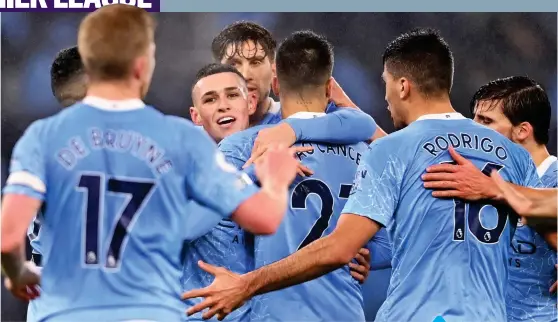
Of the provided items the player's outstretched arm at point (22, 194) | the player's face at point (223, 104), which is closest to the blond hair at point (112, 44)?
the player's outstretched arm at point (22, 194)

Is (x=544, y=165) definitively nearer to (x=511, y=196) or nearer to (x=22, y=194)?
(x=511, y=196)

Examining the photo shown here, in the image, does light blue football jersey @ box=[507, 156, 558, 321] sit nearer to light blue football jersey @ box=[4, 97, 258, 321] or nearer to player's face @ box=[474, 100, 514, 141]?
player's face @ box=[474, 100, 514, 141]

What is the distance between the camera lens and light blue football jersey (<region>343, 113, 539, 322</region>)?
14.0 ft

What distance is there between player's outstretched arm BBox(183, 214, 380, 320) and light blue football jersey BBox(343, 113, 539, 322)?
0.09 metres

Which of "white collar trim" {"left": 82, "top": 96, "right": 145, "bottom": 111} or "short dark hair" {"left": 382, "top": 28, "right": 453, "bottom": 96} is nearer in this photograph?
"white collar trim" {"left": 82, "top": 96, "right": 145, "bottom": 111}

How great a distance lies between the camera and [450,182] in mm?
4262

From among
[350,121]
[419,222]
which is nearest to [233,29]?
[350,121]

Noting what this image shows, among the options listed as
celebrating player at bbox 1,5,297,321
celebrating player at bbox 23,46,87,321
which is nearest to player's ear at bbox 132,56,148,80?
celebrating player at bbox 1,5,297,321

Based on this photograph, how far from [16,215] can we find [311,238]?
6.31ft

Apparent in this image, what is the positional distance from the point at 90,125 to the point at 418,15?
5.41 meters

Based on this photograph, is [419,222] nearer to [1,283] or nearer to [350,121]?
[350,121]

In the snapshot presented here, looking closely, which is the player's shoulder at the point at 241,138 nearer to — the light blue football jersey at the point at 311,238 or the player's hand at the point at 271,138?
the player's hand at the point at 271,138

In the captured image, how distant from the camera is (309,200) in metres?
4.87

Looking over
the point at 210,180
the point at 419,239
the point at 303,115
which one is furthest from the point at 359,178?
the point at 210,180
